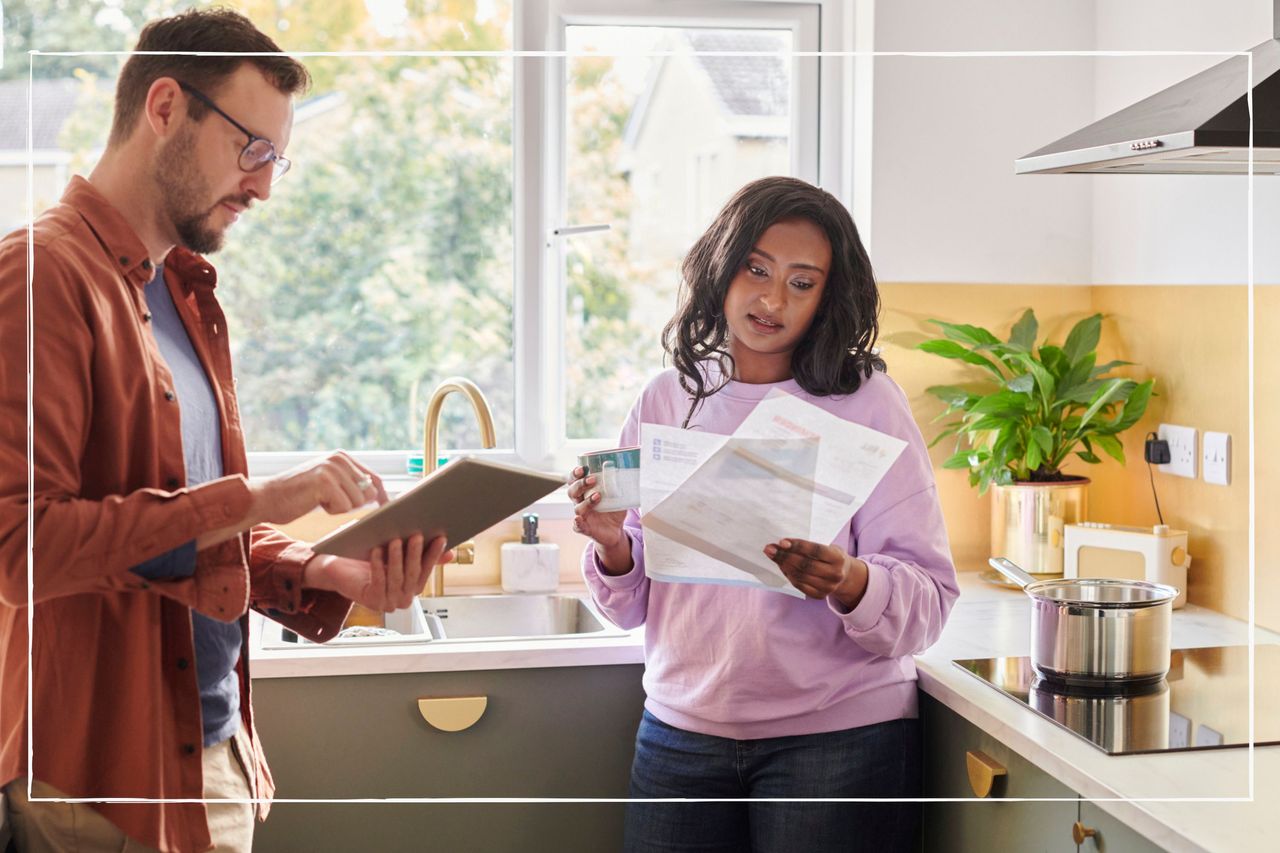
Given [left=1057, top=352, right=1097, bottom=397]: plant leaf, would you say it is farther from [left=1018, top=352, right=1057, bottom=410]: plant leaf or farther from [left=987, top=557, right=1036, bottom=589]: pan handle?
[left=987, top=557, right=1036, bottom=589]: pan handle

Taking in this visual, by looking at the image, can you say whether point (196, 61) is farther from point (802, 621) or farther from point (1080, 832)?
point (1080, 832)

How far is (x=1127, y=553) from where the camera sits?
1452mm

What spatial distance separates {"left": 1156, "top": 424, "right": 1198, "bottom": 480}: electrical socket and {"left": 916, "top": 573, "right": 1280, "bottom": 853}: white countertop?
174 millimetres

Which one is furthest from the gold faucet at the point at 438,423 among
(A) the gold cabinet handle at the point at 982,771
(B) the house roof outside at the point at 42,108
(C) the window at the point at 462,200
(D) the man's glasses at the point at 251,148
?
(A) the gold cabinet handle at the point at 982,771

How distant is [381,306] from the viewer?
3.95ft

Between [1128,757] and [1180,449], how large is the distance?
41 cm

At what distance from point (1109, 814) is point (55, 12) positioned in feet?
4.37

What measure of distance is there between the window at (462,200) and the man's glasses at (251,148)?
90mm

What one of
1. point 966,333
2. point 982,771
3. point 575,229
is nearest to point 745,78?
point 575,229

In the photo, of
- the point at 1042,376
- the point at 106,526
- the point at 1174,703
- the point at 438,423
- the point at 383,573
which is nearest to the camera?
the point at 106,526

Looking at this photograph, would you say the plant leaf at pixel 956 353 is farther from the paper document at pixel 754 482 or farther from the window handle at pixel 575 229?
the window handle at pixel 575 229

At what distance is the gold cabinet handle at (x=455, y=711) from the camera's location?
1.36 meters

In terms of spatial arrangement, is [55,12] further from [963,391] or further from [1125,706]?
[1125,706]

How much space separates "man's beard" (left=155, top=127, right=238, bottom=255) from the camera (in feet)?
3.27
